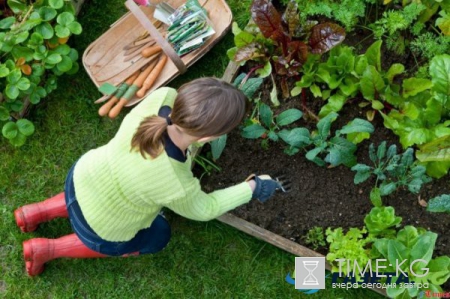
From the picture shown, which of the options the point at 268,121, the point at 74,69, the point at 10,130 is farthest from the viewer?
the point at 74,69

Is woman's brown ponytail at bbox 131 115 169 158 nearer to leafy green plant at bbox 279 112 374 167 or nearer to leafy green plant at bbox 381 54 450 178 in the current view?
leafy green plant at bbox 279 112 374 167

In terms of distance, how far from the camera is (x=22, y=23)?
10.9ft

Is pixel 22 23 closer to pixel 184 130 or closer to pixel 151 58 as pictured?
pixel 151 58

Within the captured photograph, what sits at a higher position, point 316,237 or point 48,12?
point 48,12

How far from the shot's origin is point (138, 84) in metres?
3.47

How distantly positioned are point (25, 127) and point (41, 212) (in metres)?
0.49

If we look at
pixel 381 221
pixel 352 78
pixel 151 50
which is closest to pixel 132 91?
pixel 151 50

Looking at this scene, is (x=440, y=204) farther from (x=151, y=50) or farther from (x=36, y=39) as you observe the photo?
(x=36, y=39)

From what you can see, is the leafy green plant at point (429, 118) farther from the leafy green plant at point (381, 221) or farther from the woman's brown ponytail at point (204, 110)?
the woman's brown ponytail at point (204, 110)

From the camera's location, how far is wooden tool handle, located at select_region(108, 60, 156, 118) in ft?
11.1

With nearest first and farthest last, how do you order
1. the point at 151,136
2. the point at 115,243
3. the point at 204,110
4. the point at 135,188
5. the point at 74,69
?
the point at 204,110
the point at 151,136
the point at 135,188
the point at 115,243
the point at 74,69

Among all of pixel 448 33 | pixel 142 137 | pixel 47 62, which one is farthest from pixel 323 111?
pixel 47 62

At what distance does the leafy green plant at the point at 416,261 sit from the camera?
282 cm

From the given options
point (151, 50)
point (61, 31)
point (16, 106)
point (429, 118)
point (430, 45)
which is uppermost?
point (61, 31)
